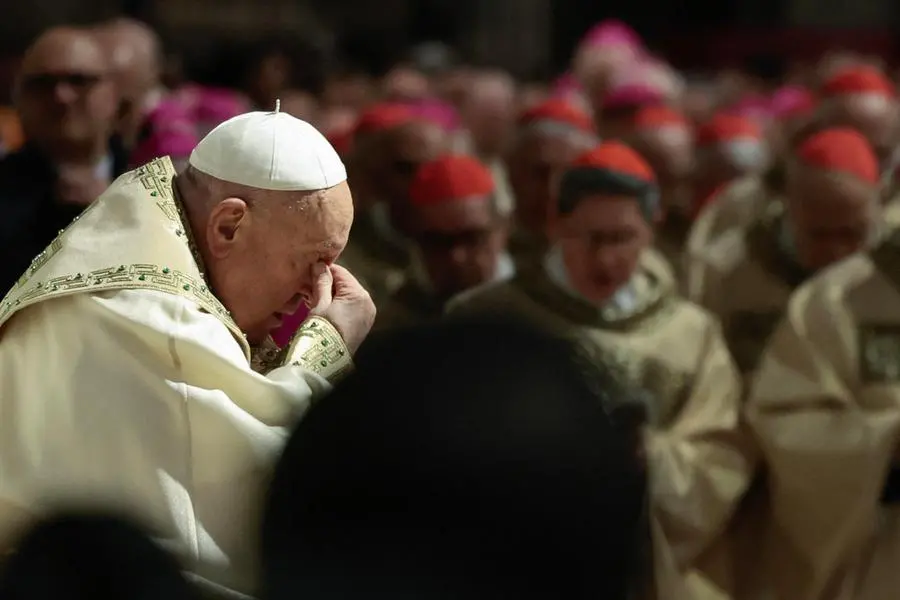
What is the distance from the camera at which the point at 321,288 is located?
197 cm

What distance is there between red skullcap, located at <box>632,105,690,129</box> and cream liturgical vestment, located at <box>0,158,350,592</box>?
15.3 ft

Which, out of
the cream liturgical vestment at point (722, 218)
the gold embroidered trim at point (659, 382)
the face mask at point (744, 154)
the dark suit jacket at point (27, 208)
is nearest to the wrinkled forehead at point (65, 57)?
the dark suit jacket at point (27, 208)

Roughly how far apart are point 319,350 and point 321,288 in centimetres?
9

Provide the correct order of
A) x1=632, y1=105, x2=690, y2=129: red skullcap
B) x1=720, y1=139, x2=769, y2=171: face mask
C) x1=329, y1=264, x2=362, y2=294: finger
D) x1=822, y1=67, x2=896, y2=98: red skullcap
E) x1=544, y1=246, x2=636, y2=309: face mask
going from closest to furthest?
x1=329, y1=264, x2=362, y2=294: finger → x1=544, y1=246, x2=636, y2=309: face mask → x1=632, y1=105, x2=690, y2=129: red skullcap → x1=720, y1=139, x2=769, y2=171: face mask → x1=822, y1=67, x2=896, y2=98: red skullcap

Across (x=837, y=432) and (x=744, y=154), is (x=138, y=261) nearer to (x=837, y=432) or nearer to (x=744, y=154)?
(x=837, y=432)

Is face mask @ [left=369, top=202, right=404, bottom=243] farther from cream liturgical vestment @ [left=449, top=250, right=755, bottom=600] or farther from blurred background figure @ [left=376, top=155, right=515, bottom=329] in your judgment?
cream liturgical vestment @ [left=449, top=250, right=755, bottom=600]

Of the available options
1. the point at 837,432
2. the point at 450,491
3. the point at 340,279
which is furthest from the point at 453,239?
the point at 450,491

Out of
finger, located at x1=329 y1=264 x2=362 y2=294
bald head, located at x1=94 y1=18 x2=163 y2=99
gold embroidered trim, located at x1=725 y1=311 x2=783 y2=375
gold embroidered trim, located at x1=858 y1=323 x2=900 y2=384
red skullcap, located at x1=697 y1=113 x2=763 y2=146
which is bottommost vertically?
gold embroidered trim, located at x1=725 y1=311 x2=783 y2=375

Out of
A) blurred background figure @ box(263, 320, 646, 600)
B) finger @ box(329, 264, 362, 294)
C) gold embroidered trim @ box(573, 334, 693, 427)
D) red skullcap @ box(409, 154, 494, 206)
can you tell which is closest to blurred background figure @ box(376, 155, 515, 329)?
red skullcap @ box(409, 154, 494, 206)

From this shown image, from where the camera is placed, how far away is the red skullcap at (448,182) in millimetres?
4297

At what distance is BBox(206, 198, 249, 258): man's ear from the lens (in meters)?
1.91

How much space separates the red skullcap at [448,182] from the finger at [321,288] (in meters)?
2.32

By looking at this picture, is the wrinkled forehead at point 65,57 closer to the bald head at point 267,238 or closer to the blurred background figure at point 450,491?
the bald head at point 267,238

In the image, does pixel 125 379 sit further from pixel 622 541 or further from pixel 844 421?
pixel 844 421
